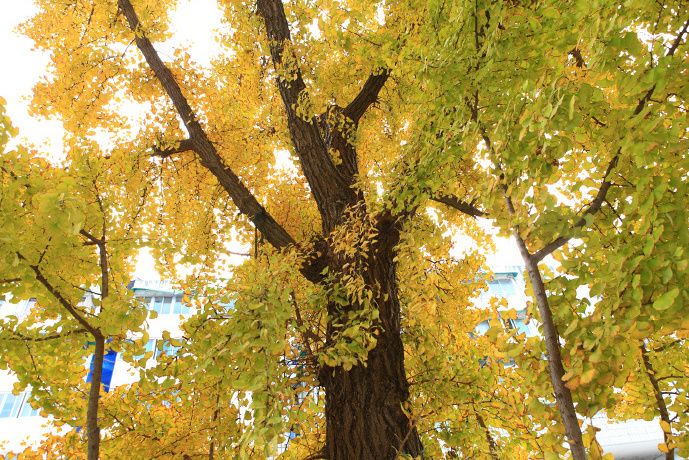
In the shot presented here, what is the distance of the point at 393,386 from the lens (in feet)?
9.73

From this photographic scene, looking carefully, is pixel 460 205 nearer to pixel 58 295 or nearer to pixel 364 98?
pixel 364 98

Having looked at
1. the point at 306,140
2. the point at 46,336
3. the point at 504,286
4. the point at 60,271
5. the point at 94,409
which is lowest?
the point at 94,409

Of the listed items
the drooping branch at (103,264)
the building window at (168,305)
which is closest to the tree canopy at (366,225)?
the drooping branch at (103,264)

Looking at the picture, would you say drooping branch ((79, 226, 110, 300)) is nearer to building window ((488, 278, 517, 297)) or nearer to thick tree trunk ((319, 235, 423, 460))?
thick tree trunk ((319, 235, 423, 460))

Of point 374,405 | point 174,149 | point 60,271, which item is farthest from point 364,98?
point 60,271

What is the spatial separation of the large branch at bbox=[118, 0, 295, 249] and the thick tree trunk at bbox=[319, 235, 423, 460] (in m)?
1.38

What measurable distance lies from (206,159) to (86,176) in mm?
2318

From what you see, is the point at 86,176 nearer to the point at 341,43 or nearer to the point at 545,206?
the point at 341,43

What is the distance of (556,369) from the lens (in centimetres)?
144

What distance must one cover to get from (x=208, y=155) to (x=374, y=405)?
11.0 feet

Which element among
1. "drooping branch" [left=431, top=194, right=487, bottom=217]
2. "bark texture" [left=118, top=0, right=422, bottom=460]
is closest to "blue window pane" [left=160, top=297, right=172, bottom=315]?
"bark texture" [left=118, top=0, right=422, bottom=460]

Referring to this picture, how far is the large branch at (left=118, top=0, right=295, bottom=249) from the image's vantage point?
4.16 metres

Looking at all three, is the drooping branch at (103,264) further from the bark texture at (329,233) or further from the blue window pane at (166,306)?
the blue window pane at (166,306)

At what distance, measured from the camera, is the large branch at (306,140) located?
160 inches
